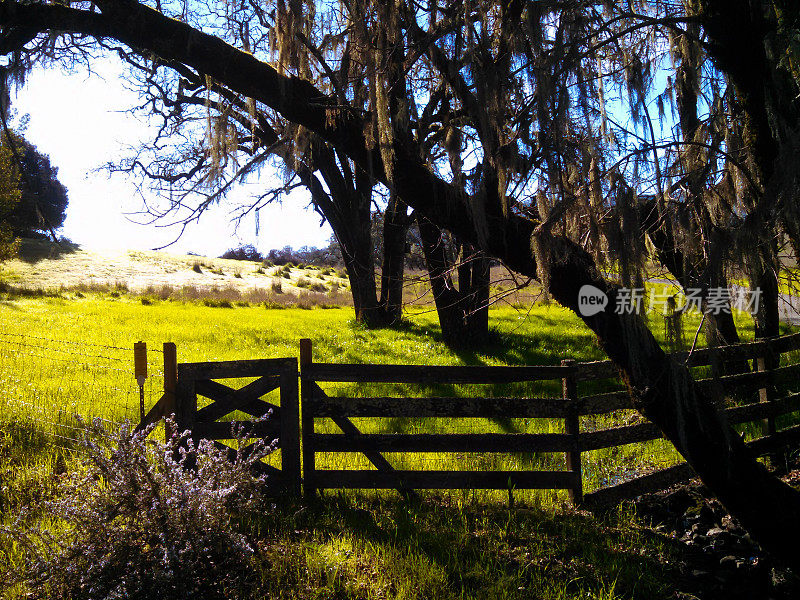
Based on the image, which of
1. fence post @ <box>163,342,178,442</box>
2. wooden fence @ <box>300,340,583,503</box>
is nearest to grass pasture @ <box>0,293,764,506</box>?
wooden fence @ <box>300,340,583,503</box>

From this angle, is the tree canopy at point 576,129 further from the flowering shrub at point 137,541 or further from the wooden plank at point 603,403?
the flowering shrub at point 137,541

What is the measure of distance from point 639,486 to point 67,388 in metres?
7.54

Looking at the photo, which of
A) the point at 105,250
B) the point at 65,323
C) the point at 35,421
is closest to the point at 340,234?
the point at 65,323

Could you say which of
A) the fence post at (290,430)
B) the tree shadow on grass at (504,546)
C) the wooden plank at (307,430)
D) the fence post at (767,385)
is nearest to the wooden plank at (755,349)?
the fence post at (767,385)

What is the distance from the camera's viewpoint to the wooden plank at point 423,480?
16.1 feet

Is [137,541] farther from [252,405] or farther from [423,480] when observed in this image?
[423,480]

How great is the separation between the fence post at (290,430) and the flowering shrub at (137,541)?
3.74 ft

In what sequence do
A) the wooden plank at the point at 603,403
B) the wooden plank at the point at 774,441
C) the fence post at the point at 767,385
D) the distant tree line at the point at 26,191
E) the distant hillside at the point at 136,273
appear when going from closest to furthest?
the wooden plank at the point at 603,403 < the wooden plank at the point at 774,441 < the fence post at the point at 767,385 < the distant tree line at the point at 26,191 < the distant hillside at the point at 136,273

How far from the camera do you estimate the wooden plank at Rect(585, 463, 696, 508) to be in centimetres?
509

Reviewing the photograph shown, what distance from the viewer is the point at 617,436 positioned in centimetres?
523

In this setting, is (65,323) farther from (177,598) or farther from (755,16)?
(755,16)

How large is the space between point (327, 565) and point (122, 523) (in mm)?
1317

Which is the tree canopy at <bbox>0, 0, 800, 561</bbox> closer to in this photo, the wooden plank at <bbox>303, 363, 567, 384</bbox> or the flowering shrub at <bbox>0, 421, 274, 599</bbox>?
the wooden plank at <bbox>303, 363, 567, 384</bbox>

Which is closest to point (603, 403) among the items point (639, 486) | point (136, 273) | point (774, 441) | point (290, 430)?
point (639, 486)
